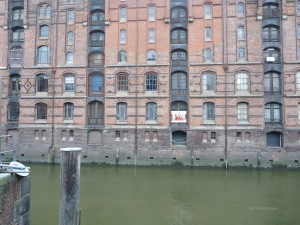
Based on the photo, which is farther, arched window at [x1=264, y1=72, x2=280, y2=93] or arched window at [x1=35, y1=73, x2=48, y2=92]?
arched window at [x1=35, y1=73, x2=48, y2=92]

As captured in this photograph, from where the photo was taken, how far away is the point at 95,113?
24.3 m

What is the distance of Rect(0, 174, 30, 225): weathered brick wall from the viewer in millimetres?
6398

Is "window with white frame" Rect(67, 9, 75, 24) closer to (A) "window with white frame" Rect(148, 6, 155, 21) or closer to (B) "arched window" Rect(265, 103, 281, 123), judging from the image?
(A) "window with white frame" Rect(148, 6, 155, 21)

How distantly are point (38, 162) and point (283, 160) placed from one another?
18.3 m

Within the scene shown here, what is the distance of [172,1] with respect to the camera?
949 inches

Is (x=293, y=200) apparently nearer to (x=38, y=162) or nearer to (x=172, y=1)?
(x=172, y=1)

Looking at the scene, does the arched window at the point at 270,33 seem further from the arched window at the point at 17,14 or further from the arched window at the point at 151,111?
the arched window at the point at 17,14

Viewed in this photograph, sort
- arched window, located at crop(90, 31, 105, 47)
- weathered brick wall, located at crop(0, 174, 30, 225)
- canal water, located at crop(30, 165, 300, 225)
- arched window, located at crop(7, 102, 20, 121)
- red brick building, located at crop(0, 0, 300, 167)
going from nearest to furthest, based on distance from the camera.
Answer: weathered brick wall, located at crop(0, 174, 30, 225), canal water, located at crop(30, 165, 300, 225), red brick building, located at crop(0, 0, 300, 167), arched window, located at crop(90, 31, 105, 47), arched window, located at crop(7, 102, 20, 121)

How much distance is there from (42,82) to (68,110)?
3.22m

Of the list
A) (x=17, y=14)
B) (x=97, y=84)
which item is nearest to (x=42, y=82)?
(x=97, y=84)

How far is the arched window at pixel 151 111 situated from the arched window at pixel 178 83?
177cm

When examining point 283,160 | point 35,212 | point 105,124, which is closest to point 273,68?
point 283,160

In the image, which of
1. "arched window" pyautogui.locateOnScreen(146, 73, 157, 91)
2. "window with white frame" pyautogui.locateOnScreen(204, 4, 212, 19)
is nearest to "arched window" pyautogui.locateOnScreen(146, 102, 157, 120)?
"arched window" pyautogui.locateOnScreen(146, 73, 157, 91)

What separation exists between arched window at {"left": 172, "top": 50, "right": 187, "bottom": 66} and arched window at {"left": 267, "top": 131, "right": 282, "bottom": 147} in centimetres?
822
